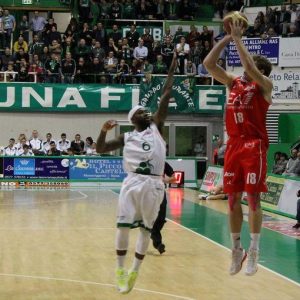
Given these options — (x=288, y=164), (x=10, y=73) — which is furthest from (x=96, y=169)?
(x=288, y=164)

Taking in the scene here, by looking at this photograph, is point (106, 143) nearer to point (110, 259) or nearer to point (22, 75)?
point (110, 259)

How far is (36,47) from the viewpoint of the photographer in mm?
33938

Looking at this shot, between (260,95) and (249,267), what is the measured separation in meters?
2.01

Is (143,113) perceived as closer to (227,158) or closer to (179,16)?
(227,158)

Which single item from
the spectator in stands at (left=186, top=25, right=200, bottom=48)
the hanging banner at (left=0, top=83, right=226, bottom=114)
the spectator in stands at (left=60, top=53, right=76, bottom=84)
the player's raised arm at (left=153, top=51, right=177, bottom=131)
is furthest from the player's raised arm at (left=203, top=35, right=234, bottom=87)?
the spectator in stands at (left=186, top=25, right=200, bottom=48)

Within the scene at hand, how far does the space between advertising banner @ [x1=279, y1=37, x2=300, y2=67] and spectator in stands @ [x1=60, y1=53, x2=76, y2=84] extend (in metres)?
8.53

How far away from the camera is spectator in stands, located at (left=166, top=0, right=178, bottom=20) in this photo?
37.2 metres

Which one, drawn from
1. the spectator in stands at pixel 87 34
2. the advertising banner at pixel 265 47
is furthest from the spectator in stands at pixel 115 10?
the advertising banner at pixel 265 47

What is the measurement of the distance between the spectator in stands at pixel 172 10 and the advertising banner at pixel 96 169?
363 inches

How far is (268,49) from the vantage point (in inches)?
1247

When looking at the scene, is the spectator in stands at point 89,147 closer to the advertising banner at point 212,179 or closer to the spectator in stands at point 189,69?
the spectator in stands at point 189,69

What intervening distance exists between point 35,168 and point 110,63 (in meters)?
5.89

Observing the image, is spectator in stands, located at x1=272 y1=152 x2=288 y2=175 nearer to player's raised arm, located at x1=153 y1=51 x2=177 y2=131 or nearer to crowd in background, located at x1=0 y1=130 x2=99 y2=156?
crowd in background, located at x1=0 y1=130 x2=99 y2=156

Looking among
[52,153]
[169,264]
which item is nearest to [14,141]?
[52,153]
